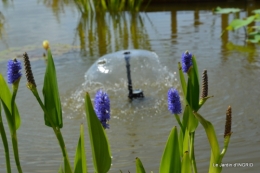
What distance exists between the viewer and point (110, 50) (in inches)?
237

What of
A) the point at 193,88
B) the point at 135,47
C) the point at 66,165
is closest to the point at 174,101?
the point at 193,88

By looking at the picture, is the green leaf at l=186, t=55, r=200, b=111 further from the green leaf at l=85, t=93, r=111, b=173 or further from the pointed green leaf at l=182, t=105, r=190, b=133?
the green leaf at l=85, t=93, r=111, b=173

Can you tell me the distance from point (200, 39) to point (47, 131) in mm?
3129

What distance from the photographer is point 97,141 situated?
1.33 metres

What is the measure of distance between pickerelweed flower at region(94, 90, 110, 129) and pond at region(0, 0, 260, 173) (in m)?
1.50

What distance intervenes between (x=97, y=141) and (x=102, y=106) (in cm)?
9

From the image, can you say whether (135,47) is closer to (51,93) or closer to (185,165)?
(51,93)

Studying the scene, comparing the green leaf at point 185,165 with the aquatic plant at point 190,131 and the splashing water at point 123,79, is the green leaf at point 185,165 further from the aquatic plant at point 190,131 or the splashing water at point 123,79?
the splashing water at point 123,79

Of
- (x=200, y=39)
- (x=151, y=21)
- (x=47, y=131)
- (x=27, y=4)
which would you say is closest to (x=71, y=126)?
(x=47, y=131)

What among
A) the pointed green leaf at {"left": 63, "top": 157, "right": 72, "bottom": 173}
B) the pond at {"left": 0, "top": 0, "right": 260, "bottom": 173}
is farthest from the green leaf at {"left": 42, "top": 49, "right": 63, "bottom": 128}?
the pond at {"left": 0, "top": 0, "right": 260, "bottom": 173}

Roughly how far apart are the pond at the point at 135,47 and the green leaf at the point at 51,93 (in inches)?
55.1

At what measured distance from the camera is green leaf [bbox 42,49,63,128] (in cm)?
147

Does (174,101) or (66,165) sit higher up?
(174,101)

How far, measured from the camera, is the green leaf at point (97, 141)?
49.8 inches
